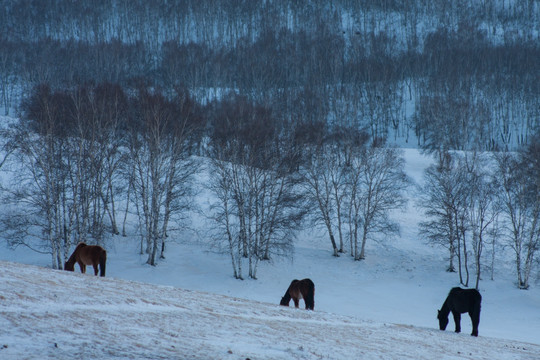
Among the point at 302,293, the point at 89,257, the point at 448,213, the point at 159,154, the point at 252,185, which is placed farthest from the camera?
the point at 448,213

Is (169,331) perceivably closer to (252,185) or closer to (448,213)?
(252,185)

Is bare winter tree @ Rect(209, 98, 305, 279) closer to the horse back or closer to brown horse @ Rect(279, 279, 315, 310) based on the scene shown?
brown horse @ Rect(279, 279, 315, 310)

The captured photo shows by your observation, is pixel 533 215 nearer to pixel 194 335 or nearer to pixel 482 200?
pixel 482 200

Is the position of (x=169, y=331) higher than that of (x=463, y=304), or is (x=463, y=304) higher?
(x=169, y=331)

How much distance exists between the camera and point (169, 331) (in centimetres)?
771

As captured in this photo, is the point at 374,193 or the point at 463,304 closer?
the point at 463,304

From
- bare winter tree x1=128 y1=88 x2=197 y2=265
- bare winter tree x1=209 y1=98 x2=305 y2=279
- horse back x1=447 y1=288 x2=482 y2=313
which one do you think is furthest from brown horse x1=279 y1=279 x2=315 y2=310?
bare winter tree x1=128 y1=88 x2=197 y2=265

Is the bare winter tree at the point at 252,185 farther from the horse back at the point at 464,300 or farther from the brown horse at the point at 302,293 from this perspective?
the horse back at the point at 464,300

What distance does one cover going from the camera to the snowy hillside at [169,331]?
20.5 feet

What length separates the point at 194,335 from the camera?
304 inches

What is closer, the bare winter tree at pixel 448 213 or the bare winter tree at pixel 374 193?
the bare winter tree at pixel 448 213

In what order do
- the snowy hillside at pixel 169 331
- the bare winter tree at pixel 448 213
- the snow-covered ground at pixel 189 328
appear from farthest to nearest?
the bare winter tree at pixel 448 213, the snow-covered ground at pixel 189 328, the snowy hillside at pixel 169 331

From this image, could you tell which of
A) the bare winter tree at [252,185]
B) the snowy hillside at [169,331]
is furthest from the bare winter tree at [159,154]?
the snowy hillside at [169,331]

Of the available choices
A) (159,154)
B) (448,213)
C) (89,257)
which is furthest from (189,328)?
(448,213)
